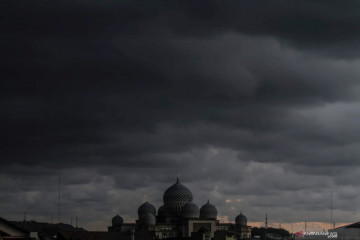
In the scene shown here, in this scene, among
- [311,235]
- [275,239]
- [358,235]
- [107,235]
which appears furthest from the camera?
[275,239]

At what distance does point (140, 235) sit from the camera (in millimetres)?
170750

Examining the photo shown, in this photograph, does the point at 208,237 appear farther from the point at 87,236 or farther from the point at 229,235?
the point at 87,236

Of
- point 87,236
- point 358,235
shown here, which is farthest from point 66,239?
point 358,235

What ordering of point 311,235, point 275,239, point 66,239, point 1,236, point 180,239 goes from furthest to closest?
1. point 180,239
2. point 275,239
3. point 311,235
4. point 66,239
5. point 1,236

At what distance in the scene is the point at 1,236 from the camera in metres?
25.8

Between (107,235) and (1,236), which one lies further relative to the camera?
(107,235)

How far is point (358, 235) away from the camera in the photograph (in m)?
110

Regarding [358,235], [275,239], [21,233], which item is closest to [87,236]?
[358,235]

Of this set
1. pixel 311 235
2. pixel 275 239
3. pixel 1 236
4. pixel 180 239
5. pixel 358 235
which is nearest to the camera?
pixel 1 236

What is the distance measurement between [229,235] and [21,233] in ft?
575

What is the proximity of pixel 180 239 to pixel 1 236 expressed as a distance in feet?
565

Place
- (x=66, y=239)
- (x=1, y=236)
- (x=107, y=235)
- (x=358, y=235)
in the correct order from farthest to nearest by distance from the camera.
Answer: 1. (x=107, y=235)
2. (x=358, y=235)
3. (x=66, y=239)
4. (x=1, y=236)

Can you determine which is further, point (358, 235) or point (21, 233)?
point (358, 235)

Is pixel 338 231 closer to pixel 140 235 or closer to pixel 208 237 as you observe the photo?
pixel 140 235
